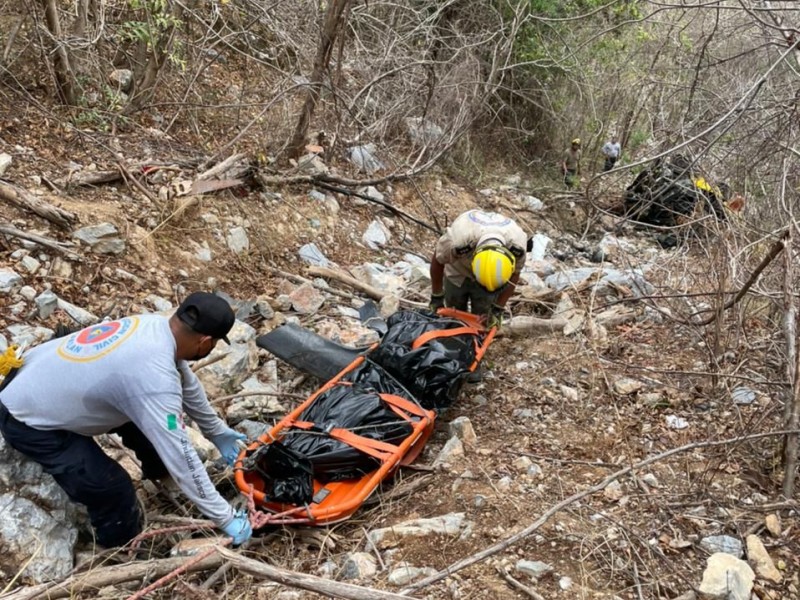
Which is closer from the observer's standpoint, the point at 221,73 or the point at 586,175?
the point at 221,73

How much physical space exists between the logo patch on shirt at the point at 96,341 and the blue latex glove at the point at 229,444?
32.9 inches

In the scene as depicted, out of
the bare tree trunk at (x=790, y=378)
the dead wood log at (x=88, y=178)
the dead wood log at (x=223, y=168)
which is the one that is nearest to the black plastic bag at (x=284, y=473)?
the bare tree trunk at (x=790, y=378)

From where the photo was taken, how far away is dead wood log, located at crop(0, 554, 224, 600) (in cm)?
230

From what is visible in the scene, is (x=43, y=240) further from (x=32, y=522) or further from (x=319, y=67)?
(x=319, y=67)

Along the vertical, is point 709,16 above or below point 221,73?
above

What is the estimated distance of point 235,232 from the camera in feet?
18.0

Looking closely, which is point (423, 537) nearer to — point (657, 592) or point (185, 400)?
point (657, 592)

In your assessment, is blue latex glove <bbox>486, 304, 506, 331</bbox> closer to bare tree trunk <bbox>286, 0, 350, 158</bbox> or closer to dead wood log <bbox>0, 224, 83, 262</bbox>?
dead wood log <bbox>0, 224, 83, 262</bbox>

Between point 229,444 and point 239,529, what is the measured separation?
1.80 feet

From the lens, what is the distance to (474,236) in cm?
410

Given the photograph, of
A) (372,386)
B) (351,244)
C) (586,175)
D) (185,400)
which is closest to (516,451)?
(372,386)

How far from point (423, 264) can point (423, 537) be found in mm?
4065

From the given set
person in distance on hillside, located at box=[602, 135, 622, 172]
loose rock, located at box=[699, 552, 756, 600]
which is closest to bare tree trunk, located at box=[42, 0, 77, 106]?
loose rock, located at box=[699, 552, 756, 600]

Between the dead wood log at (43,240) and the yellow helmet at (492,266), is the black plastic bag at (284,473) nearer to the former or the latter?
the yellow helmet at (492,266)
